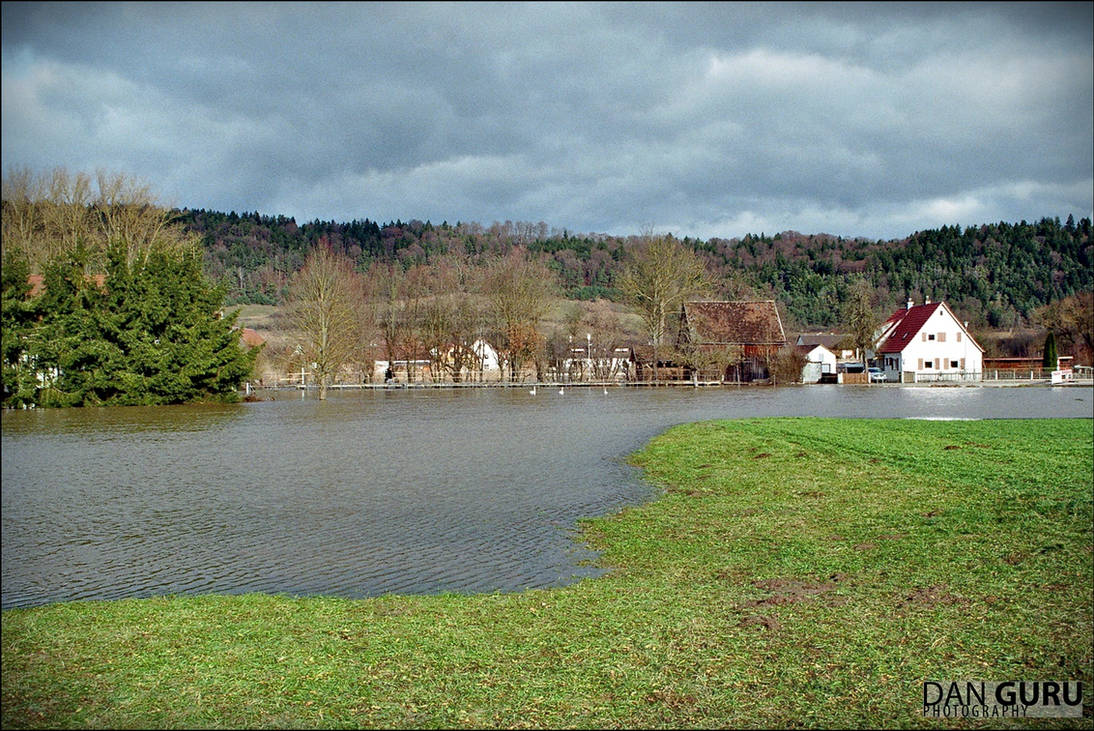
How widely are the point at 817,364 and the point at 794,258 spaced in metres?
74.5

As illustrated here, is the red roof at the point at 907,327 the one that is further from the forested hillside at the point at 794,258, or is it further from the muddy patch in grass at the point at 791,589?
the muddy patch in grass at the point at 791,589

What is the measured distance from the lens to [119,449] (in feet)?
63.3

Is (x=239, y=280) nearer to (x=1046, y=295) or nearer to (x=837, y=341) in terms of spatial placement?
(x=837, y=341)

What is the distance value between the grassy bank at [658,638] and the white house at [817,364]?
54.6 metres

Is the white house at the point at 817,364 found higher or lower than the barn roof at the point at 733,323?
lower

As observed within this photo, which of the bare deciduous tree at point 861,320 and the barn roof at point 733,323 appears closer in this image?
the bare deciduous tree at point 861,320

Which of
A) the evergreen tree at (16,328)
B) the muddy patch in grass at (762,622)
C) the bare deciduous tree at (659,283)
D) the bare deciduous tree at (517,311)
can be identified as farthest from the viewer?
the bare deciduous tree at (517,311)

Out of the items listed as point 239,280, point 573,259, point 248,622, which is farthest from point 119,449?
point 573,259

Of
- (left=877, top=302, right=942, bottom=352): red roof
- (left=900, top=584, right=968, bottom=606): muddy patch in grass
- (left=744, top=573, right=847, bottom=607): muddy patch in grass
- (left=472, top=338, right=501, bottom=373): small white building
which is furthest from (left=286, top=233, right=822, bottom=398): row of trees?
(left=900, top=584, right=968, bottom=606): muddy patch in grass

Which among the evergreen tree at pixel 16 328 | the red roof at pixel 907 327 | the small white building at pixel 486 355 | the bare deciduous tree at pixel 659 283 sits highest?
the bare deciduous tree at pixel 659 283

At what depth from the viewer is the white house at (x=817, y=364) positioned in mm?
63031

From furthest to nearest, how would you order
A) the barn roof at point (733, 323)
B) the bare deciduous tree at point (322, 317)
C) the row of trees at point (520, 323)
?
the barn roof at point (733, 323), the row of trees at point (520, 323), the bare deciduous tree at point (322, 317)

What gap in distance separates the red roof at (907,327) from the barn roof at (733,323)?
10.0 m

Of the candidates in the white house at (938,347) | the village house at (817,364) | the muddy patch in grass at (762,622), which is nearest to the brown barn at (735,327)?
the village house at (817,364)
